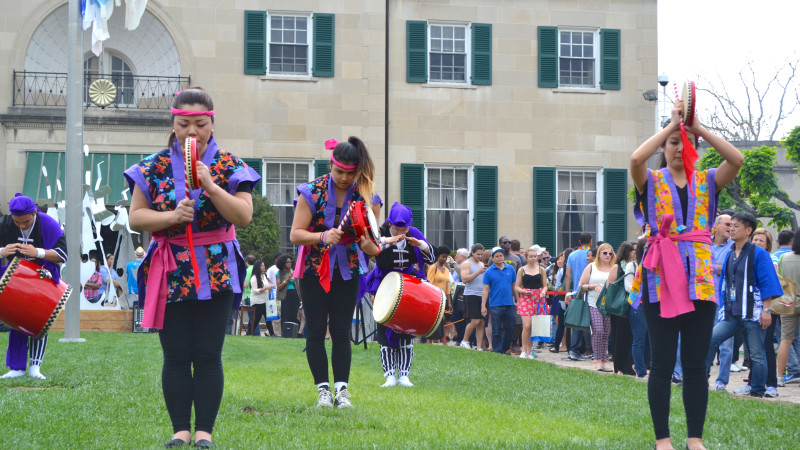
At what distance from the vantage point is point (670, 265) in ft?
18.2

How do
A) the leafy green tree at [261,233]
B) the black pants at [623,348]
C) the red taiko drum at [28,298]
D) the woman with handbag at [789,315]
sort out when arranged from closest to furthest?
the red taiko drum at [28,298] → the woman with handbag at [789,315] → the black pants at [623,348] → the leafy green tree at [261,233]

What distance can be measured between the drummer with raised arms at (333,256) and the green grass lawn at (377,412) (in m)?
0.38

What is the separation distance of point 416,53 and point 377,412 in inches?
737

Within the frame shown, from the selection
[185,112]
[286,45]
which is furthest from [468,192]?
[185,112]

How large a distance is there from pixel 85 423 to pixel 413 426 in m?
2.06

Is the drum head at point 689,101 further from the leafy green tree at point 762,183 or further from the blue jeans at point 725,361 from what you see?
the leafy green tree at point 762,183

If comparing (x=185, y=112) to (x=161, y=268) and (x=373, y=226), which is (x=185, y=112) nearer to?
(x=161, y=268)

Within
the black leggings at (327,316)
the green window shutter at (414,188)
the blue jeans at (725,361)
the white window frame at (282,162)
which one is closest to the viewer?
the black leggings at (327,316)

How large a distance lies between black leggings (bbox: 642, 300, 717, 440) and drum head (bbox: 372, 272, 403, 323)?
11.1ft

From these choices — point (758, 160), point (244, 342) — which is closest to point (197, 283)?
point (244, 342)

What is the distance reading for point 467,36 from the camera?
25.5 metres

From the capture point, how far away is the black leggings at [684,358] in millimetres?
5551

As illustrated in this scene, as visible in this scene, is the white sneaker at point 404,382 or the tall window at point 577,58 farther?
the tall window at point 577,58

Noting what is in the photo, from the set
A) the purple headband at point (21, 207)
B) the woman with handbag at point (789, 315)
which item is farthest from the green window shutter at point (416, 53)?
the purple headband at point (21, 207)
